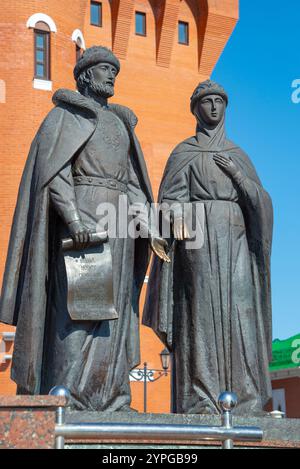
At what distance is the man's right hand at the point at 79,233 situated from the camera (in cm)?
795

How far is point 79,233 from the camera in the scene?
795cm

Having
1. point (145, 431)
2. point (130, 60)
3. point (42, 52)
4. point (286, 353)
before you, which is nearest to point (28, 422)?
point (145, 431)

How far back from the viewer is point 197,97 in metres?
9.36

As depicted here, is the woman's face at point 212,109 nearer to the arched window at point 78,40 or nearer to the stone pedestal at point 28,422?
the stone pedestal at point 28,422

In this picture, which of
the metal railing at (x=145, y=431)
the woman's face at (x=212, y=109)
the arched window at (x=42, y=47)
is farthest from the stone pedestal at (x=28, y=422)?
the arched window at (x=42, y=47)

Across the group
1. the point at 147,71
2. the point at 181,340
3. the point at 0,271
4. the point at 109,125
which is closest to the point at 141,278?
the point at 181,340

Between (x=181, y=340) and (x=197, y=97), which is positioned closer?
(x=181, y=340)

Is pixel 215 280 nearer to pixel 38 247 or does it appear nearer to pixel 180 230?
pixel 180 230

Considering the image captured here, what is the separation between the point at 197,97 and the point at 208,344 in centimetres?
232

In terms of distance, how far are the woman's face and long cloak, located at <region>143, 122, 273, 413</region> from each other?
6.4 inches

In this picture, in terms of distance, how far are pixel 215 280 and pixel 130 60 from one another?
26190 millimetres

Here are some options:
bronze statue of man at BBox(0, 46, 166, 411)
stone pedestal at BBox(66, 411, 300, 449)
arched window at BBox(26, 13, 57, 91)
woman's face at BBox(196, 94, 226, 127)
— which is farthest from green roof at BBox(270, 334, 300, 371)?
stone pedestal at BBox(66, 411, 300, 449)

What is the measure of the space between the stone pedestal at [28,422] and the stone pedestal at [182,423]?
1223mm

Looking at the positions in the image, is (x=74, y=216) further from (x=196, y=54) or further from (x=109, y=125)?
(x=196, y=54)
